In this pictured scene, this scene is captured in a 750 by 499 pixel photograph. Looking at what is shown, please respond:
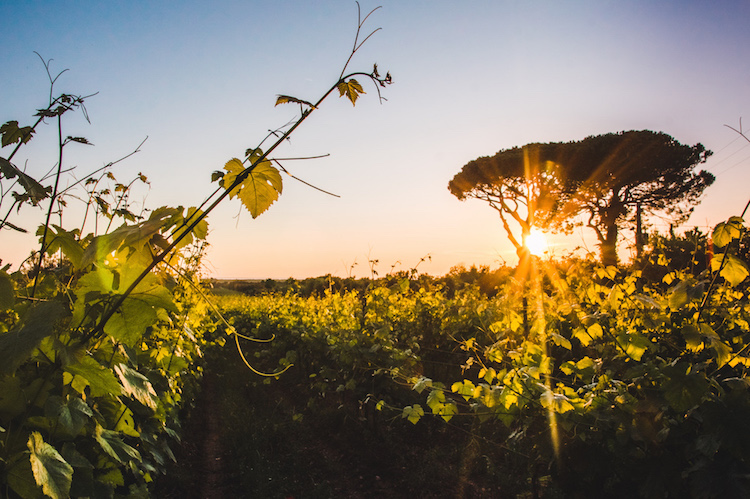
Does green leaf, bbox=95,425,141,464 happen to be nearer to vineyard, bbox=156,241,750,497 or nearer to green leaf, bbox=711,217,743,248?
vineyard, bbox=156,241,750,497

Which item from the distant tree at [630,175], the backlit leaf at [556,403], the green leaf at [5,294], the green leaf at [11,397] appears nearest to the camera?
the green leaf at [5,294]

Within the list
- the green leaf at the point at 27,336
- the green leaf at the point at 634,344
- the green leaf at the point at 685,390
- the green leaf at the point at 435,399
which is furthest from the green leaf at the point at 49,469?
the green leaf at the point at 634,344

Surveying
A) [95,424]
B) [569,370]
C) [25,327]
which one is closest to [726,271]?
[569,370]

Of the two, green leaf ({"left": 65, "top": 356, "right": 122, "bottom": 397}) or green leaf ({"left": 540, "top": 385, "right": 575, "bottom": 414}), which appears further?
green leaf ({"left": 540, "top": 385, "right": 575, "bottom": 414})

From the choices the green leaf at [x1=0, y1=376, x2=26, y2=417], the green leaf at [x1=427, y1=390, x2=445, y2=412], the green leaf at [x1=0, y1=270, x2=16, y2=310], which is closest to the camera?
the green leaf at [x1=0, y1=270, x2=16, y2=310]

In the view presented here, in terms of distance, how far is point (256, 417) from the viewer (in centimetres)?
596

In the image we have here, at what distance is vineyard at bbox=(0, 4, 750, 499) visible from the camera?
0.93 m

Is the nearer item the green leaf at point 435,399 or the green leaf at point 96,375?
the green leaf at point 96,375

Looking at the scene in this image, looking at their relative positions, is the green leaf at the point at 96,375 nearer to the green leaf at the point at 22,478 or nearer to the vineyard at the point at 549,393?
the green leaf at the point at 22,478

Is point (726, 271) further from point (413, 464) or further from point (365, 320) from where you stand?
point (365, 320)

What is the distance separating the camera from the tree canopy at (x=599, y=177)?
2300 cm

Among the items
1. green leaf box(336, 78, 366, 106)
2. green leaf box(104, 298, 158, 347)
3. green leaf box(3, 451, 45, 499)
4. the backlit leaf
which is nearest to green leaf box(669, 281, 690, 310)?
the backlit leaf

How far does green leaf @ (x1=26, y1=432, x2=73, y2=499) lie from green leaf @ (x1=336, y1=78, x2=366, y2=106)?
103 cm

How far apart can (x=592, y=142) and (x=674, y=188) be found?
540 cm
